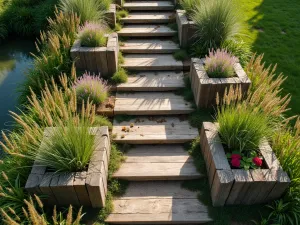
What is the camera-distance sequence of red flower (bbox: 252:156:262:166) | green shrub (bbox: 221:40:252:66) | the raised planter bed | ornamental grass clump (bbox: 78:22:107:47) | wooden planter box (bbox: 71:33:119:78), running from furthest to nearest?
1. green shrub (bbox: 221:40:252:66)
2. ornamental grass clump (bbox: 78:22:107:47)
3. wooden planter box (bbox: 71:33:119:78)
4. the raised planter bed
5. red flower (bbox: 252:156:262:166)

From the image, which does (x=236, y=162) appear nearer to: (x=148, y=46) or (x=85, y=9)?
(x=148, y=46)

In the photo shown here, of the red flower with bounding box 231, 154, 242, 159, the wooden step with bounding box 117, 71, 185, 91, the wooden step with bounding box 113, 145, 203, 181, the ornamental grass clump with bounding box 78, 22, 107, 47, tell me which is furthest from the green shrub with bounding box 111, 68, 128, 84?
the red flower with bounding box 231, 154, 242, 159

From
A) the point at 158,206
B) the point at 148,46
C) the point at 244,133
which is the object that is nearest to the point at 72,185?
the point at 158,206

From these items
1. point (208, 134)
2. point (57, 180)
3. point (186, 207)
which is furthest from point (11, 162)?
point (208, 134)

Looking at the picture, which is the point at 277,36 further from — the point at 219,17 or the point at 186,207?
the point at 186,207

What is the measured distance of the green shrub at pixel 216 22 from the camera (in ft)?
17.1

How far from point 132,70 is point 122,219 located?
10.4 ft

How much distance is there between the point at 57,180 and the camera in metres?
3.00

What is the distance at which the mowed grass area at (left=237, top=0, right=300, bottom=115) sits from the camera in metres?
5.56

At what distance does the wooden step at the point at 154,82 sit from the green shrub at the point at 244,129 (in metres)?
1.77

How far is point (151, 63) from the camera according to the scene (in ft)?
17.9

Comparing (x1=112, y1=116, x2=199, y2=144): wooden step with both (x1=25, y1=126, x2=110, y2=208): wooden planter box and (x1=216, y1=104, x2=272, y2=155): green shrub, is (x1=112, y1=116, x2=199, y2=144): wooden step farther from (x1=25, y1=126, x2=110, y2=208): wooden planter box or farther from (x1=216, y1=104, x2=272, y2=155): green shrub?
(x1=25, y1=126, x2=110, y2=208): wooden planter box

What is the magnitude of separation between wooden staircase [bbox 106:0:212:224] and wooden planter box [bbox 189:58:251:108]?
12.4 inches

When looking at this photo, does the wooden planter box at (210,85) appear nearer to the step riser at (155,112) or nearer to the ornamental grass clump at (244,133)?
the step riser at (155,112)
